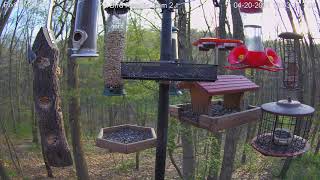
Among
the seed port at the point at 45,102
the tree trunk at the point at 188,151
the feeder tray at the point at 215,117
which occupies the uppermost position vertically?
the seed port at the point at 45,102

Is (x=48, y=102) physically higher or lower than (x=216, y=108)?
higher

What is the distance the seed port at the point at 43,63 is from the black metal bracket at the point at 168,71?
757 mm

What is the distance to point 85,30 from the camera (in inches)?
115

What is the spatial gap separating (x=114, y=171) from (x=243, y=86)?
12163mm

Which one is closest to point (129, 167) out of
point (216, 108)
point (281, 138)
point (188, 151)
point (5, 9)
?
point (188, 151)

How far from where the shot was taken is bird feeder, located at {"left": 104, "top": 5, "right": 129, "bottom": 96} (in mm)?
3383

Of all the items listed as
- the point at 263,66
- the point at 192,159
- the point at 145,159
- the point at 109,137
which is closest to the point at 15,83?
the point at 145,159

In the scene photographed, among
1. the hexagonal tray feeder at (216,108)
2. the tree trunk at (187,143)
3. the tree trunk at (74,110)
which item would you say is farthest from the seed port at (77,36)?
the tree trunk at (74,110)

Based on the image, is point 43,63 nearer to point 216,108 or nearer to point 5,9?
point 216,108

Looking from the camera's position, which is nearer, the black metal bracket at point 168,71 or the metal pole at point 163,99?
the black metal bracket at point 168,71

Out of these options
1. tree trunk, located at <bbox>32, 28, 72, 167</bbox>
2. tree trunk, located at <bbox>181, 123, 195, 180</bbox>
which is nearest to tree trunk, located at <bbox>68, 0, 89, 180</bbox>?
tree trunk, located at <bbox>181, 123, 195, 180</bbox>

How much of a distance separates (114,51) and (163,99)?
3.71 ft

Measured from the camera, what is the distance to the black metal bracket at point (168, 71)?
2443 mm

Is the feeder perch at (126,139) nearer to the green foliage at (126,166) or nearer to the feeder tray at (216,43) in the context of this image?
the feeder tray at (216,43)
